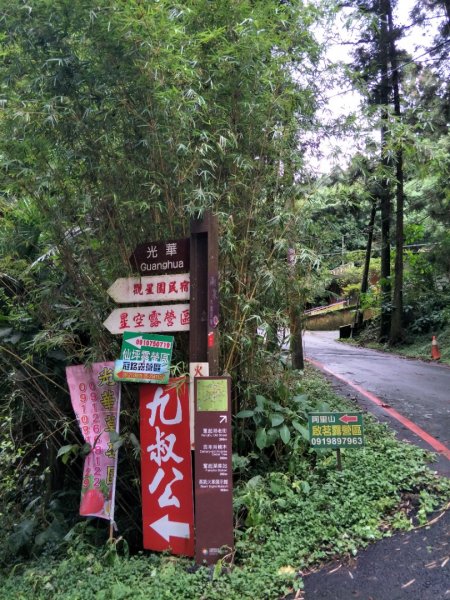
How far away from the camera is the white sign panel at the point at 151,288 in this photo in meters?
3.89

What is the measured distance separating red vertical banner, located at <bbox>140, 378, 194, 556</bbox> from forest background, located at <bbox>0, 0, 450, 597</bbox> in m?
0.25

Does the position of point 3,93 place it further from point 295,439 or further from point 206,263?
point 295,439

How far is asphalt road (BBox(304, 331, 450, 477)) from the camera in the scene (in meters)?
5.42

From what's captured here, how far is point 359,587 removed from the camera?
300 cm

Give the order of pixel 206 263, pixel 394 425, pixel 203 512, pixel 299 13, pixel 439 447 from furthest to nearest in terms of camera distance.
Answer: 1. pixel 394 425
2. pixel 439 447
3. pixel 299 13
4. pixel 206 263
5. pixel 203 512

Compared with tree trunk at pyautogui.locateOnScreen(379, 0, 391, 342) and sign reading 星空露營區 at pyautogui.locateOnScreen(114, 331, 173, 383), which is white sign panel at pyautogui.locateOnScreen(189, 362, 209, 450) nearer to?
sign reading 星空露營區 at pyautogui.locateOnScreen(114, 331, 173, 383)

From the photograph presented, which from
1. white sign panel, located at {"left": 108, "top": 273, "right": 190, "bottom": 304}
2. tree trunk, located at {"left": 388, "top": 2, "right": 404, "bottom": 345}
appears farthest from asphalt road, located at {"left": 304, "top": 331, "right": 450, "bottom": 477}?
tree trunk, located at {"left": 388, "top": 2, "right": 404, "bottom": 345}

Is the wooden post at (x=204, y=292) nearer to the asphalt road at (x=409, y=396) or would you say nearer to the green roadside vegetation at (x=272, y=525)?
the green roadside vegetation at (x=272, y=525)

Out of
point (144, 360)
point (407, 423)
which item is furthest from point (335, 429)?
point (407, 423)

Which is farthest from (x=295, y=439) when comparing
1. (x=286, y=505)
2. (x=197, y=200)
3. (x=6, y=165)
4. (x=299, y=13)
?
(x=299, y=13)

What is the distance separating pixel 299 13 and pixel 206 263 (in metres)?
2.58

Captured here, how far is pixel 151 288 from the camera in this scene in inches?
156

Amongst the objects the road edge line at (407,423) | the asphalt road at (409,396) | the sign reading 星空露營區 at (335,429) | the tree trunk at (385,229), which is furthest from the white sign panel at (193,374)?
the tree trunk at (385,229)

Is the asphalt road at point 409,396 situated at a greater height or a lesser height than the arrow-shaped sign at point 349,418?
lesser
